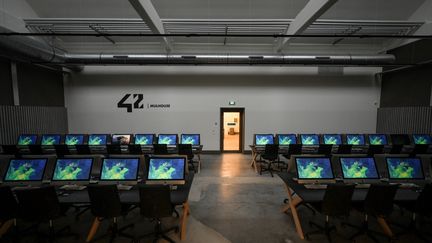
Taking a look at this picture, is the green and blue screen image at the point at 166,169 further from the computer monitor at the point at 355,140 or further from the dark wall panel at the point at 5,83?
the dark wall panel at the point at 5,83

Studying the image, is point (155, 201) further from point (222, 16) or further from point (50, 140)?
point (222, 16)

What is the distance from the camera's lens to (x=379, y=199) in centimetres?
231

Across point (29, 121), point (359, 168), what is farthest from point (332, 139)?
point (29, 121)

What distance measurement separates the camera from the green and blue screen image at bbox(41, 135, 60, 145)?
567 cm

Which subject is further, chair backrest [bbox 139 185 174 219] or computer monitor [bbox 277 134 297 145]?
computer monitor [bbox 277 134 297 145]

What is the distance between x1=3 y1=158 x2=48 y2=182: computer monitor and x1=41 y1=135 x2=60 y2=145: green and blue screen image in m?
3.68

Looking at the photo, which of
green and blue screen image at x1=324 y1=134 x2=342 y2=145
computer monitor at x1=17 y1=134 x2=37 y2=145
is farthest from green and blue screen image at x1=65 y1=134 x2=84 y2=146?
green and blue screen image at x1=324 y1=134 x2=342 y2=145

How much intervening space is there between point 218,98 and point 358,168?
5.60 meters

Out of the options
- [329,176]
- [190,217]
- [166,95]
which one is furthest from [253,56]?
[190,217]

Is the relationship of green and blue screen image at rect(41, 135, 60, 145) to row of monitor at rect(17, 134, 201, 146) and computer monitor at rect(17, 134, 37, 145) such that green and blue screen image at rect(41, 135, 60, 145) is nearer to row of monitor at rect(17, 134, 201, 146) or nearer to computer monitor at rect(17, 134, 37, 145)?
row of monitor at rect(17, 134, 201, 146)

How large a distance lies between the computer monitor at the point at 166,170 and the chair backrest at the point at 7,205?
155cm

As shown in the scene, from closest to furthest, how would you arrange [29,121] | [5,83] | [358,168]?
1. [358,168]
2. [5,83]
3. [29,121]

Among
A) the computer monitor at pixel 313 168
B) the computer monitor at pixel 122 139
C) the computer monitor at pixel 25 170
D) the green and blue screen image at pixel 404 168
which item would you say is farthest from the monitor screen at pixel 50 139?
→ the green and blue screen image at pixel 404 168

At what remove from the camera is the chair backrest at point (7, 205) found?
2152 millimetres
